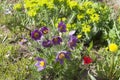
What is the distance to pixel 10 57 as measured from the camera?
3.85 meters

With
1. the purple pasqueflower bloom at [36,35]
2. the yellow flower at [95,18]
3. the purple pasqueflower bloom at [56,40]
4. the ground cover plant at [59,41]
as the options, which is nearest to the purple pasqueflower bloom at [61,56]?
the ground cover plant at [59,41]

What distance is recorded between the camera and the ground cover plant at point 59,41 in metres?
3.24

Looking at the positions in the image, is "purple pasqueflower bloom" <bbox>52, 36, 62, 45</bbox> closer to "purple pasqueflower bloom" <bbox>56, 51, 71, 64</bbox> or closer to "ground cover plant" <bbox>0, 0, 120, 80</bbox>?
"ground cover plant" <bbox>0, 0, 120, 80</bbox>

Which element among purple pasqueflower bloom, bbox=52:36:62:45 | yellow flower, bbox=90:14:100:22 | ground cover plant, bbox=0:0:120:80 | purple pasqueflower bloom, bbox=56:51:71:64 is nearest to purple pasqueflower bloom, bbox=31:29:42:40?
ground cover plant, bbox=0:0:120:80

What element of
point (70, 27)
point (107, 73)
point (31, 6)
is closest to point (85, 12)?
point (70, 27)

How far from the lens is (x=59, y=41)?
10.3 feet

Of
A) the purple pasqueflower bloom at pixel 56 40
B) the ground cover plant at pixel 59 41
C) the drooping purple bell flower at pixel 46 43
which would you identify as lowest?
the ground cover plant at pixel 59 41

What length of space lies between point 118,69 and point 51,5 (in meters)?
1.17

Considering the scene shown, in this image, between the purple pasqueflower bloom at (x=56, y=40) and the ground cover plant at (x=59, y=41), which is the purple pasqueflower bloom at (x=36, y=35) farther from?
the purple pasqueflower bloom at (x=56, y=40)

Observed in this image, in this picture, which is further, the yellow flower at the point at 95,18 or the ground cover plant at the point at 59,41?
the yellow flower at the point at 95,18

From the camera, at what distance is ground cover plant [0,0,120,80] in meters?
3.24

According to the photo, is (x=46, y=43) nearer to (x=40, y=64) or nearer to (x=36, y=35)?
(x=36, y=35)

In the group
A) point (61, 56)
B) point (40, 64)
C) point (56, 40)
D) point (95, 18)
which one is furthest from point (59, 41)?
point (95, 18)

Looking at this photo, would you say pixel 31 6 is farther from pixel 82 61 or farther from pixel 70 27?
pixel 82 61
